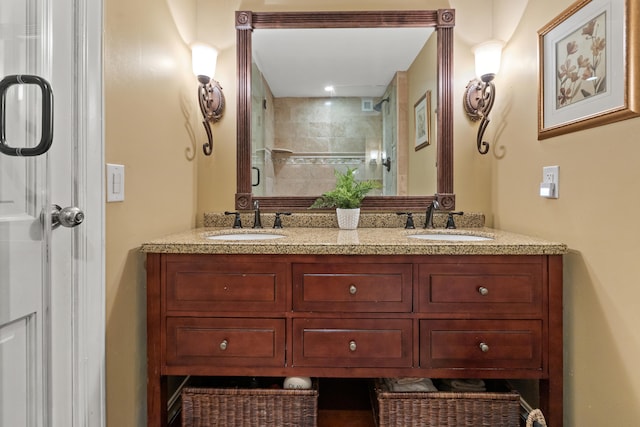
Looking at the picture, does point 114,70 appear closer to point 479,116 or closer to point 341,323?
point 341,323

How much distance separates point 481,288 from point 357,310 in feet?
1.45

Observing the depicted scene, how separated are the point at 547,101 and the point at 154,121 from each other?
1.58 meters

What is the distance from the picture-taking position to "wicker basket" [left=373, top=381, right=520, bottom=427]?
1249 mm

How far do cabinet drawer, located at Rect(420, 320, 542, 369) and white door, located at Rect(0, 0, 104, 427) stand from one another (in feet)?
3.57

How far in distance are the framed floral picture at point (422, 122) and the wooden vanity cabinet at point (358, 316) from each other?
0.82 metres

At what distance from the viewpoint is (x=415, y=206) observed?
1853mm

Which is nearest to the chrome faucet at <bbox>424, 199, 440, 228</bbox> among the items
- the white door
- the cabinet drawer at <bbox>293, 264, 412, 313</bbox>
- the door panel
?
the cabinet drawer at <bbox>293, 264, 412, 313</bbox>

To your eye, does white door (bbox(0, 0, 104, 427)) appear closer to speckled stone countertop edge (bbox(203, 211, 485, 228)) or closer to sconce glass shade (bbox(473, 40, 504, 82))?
speckled stone countertop edge (bbox(203, 211, 485, 228))

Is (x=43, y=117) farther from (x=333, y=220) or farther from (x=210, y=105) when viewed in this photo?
(x=333, y=220)

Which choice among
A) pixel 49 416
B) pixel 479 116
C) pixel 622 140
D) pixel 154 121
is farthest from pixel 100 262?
pixel 479 116

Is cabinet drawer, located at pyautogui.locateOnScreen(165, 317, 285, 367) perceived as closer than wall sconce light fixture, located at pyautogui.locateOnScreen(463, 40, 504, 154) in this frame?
Yes

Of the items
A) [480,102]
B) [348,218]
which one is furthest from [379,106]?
[348,218]

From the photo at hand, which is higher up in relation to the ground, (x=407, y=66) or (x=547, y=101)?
(x=407, y=66)

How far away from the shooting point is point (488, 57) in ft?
5.57
